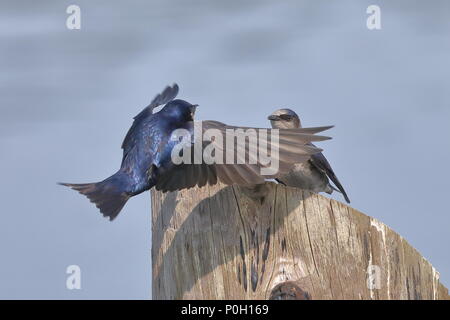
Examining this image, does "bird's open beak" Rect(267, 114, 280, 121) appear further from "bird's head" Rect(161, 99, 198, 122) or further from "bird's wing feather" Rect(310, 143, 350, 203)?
"bird's head" Rect(161, 99, 198, 122)

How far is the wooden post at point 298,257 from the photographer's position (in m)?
4.43

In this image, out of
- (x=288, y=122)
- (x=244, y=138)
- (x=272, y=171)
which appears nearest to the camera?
(x=272, y=171)

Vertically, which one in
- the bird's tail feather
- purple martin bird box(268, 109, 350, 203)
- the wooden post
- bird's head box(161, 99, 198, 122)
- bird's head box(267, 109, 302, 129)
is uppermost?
bird's head box(267, 109, 302, 129)

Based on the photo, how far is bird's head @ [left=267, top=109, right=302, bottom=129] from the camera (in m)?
9.51

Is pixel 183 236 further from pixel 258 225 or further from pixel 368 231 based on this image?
pixel 368 231

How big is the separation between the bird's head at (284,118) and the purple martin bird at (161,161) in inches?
120

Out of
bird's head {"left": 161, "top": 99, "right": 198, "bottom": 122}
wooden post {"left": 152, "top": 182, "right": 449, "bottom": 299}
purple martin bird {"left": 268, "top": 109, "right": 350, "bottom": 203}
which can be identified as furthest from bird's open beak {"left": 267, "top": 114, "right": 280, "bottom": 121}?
wooden post {"left": 152, "top": 182, "right": 449, "bottom": 299}

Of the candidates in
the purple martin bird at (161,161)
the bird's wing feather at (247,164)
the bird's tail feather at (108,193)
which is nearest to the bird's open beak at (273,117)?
the purple martin bird at (161,161)

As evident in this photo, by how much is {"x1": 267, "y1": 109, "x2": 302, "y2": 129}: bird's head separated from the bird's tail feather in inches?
144

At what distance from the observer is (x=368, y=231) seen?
4469mm
